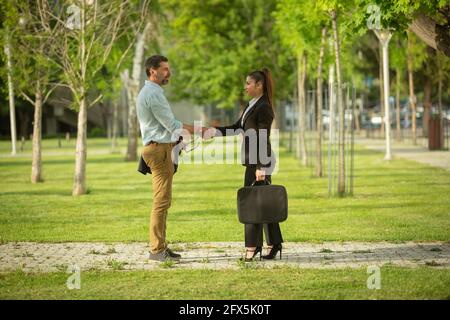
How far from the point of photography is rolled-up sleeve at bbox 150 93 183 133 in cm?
1148

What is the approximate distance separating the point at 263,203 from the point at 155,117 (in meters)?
1.59

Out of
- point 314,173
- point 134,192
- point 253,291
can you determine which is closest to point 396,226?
point 253,291

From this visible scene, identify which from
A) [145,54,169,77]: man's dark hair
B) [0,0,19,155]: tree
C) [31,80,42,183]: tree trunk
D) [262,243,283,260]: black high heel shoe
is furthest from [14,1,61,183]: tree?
[262,243,283,260]: black high heel shoe

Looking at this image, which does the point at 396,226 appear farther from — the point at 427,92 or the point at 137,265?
the point at 427,92

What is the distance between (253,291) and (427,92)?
44.9 m

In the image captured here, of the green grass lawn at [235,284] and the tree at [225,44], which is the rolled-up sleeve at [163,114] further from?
the tree at [225,44]

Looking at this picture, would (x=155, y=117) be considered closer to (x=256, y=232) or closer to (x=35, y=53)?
(x=256, y=232)

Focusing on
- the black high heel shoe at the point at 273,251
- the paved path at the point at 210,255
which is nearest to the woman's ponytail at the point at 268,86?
the black high heel shoe at the point at 273,251

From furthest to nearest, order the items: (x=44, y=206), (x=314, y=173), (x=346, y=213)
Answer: (x=314, y=173)
(x=44, y=206)
(x=346, y=213)

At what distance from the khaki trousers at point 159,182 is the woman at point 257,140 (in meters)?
0.64

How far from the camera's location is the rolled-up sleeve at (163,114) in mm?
11484

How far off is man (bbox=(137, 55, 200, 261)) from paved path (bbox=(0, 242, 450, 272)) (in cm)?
41
